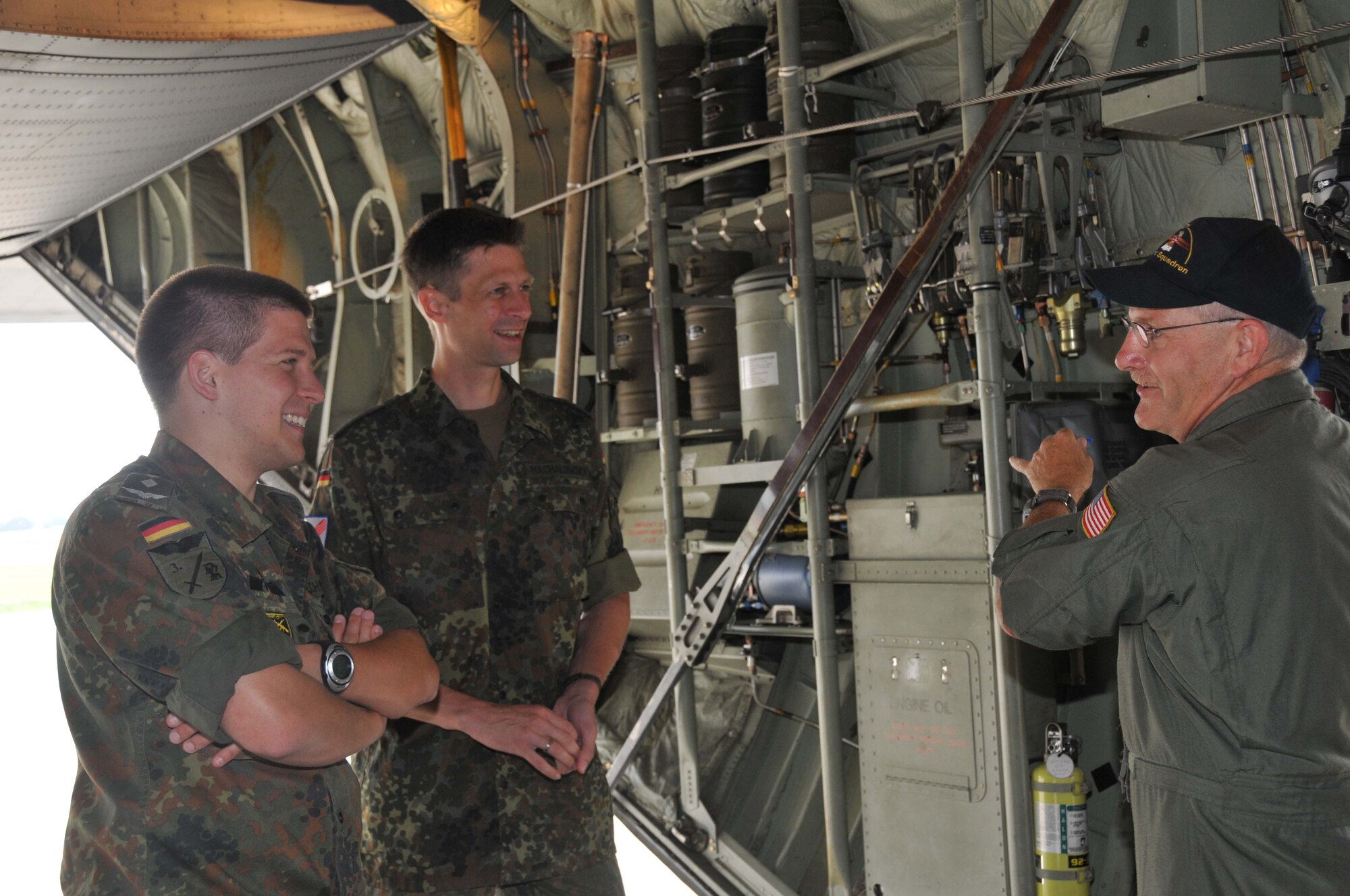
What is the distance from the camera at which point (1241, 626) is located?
5.85 feet

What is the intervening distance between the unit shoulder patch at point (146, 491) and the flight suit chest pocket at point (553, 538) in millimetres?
993

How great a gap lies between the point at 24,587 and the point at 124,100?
28.4 meters

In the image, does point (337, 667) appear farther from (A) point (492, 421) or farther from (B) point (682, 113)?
(B) point (682, 113)

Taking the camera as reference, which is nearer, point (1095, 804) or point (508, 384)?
point (508, 384)

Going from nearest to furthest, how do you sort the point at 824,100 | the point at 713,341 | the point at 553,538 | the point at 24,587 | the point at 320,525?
the point at 320,525 → the point at 553,538 → the point at 824,100 → the point at 713,341 → the point at 24,587

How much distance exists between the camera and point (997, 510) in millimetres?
3576

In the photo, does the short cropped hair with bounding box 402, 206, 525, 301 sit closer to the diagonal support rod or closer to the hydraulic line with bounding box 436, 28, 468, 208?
the diagonal support rod

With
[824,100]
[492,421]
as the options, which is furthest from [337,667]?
[824,100]

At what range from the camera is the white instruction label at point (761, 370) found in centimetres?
473

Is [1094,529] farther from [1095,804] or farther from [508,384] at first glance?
[1095,804]

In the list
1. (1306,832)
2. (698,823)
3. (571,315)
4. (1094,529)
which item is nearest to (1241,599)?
(1094,529)

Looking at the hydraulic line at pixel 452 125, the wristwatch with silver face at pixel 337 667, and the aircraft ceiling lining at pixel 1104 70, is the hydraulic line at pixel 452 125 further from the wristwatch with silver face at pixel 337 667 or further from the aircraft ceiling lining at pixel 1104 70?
the wristwatch with silver face at pixel 337 667

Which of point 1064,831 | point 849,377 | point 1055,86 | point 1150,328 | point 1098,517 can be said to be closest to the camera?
point 1098,517

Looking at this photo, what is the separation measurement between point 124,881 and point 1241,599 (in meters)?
1.64
